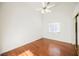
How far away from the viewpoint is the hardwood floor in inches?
71.4

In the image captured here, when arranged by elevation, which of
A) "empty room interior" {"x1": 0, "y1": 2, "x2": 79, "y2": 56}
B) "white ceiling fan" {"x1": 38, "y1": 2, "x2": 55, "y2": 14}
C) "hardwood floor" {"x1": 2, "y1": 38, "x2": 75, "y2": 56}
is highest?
"white ceiling fan" {"x1": 38, "y1": 2, "x2": 55, "y2": 14}

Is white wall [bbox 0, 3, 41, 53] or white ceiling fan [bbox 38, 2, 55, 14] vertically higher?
white ceiling fan [bbox 38, 2, 55, 14]

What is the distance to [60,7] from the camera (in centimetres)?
185

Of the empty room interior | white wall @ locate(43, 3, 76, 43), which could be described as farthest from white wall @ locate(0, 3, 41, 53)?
white wall @ locate(43, 3, 76, 43)

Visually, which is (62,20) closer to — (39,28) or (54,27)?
(54,27)

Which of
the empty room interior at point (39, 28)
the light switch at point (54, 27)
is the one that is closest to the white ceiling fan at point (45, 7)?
the empty room interior at point (39, 28)

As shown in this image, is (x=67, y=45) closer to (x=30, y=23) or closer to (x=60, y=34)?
(x=60, y=34)

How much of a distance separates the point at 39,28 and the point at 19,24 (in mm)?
358

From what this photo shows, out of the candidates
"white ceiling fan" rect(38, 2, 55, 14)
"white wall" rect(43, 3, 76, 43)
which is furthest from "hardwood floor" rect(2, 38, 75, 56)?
"white ceiling fan" rect(38, 2, 55, 14)

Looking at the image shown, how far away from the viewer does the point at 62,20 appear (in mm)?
1840

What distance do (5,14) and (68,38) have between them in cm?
116

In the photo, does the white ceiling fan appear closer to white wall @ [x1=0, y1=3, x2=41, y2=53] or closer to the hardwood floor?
white wall @ [x1=0, y1=3, x2=41, y2=53]

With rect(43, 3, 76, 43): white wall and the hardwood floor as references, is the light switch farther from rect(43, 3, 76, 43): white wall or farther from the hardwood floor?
the hardwood floor

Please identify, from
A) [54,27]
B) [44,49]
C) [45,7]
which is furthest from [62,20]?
[44,49]
